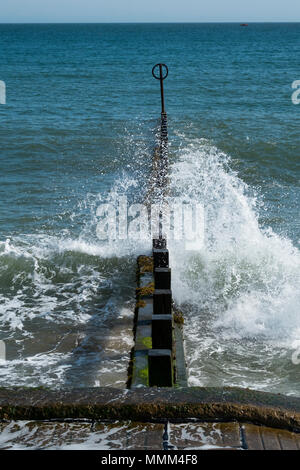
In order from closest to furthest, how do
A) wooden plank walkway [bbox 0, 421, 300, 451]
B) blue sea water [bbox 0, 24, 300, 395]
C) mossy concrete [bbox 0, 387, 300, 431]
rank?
wooden plank walkway [bbox 0, 421, 300, 451], mossy concrete [bbox 0, 387, 300, 431], blue sea water [bbox 0, 24, 300, 395]

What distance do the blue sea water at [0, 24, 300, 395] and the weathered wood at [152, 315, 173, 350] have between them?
4.27 feet

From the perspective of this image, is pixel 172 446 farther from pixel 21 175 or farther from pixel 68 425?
pixel 21 175

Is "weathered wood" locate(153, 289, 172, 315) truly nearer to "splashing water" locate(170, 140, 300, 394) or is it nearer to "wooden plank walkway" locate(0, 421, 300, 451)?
"splashing water" locate(170, 140, 300, 394)

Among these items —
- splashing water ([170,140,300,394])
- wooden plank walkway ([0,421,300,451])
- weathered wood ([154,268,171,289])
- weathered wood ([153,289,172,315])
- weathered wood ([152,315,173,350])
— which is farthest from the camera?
splashing water ([170,140,300,394])

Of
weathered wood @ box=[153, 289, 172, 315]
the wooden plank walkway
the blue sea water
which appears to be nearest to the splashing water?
the blue sea water

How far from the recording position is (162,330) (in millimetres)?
4691

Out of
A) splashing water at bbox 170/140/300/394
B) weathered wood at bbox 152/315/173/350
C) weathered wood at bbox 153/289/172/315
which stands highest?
weathered wood at bbox 153/289/172/315

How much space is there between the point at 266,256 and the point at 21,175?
8974 millimetres

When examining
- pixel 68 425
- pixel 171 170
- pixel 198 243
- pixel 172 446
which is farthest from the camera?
pixel 171 170

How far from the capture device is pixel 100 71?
149ft

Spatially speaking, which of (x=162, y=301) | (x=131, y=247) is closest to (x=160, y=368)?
(x=162, y=301)

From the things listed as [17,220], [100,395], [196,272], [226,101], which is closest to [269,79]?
[226,101]

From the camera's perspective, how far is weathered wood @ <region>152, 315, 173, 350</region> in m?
4.68

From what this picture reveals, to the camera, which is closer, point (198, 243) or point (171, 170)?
point (198, 243)
